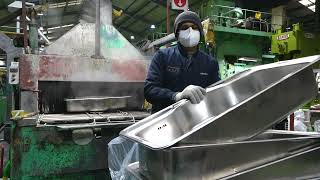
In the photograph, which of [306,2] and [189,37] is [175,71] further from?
[306,2]

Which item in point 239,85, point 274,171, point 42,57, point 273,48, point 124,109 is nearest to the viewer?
point 274,171

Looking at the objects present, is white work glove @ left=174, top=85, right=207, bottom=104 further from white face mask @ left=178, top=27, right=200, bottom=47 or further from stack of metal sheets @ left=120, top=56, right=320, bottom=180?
white face mask @ left=178, top=27, right=200, bottom=47

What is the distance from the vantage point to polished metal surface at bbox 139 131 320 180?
891mm

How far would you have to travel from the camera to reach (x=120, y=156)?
61.9 inches

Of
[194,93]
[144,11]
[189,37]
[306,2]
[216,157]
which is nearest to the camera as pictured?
[216,157]

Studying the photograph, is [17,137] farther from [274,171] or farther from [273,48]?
[273,48]

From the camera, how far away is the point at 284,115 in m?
1.06

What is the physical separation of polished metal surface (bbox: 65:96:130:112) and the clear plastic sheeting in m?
0.95

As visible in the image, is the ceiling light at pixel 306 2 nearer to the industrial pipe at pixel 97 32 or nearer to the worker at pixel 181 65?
the industrial pipe at pixel 97 32

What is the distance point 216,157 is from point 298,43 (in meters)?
5.31

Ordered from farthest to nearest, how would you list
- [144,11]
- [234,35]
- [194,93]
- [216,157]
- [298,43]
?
[144,11] < [234,35] < [298,43] < [194,93] < [216,157]

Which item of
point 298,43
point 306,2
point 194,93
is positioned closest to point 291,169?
point 194,93

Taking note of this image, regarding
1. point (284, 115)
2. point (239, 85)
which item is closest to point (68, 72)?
point (239, 85)

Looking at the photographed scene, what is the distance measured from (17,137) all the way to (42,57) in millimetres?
699
